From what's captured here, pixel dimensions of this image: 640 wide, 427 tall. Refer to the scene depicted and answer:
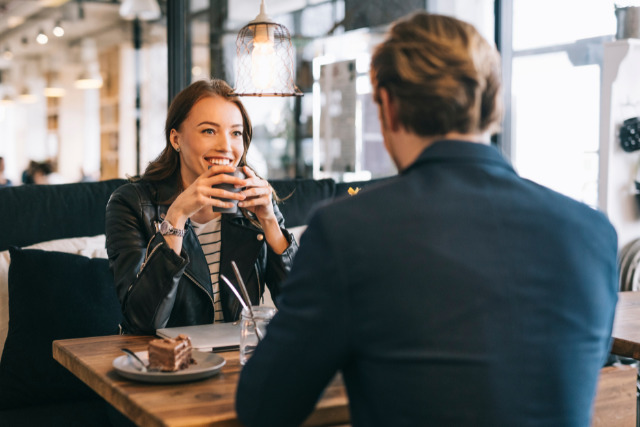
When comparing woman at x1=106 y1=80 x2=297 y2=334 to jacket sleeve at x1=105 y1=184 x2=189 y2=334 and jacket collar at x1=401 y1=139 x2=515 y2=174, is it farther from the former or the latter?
jacket collar at x1=401 y1=139 x2=515 y2=174

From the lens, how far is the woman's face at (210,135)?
6.60ft

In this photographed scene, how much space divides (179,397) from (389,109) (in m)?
0.56

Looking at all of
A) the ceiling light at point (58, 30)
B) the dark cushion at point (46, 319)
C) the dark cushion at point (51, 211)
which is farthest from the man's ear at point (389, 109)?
the ceiling light at point (58, 30)

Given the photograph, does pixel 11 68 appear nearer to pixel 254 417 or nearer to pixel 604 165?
pixel 604 165

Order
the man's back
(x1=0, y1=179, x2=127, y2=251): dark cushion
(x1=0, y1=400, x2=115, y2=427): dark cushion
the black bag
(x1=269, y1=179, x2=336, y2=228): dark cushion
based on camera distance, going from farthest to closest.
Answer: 1. the black bag
2. (x1=269, y1=179, x2=336, y2=228): dark cushion
3. (x1=0, y1=179, x2=127, y2=251): dark cushion
4. (x1=0, y1=400, x2=115, y2=427): dark cushion
5. the man's back

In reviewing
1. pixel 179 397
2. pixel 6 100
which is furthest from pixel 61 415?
pixel 6 100

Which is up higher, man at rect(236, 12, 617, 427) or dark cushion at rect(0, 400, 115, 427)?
man at rect(236, 12, 617, 427)

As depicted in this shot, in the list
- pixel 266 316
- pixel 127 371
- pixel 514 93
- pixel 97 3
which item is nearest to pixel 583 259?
pixel 266 316

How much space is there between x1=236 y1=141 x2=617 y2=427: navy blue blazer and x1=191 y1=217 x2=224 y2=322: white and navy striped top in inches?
42.2

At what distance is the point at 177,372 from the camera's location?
49.0 inches

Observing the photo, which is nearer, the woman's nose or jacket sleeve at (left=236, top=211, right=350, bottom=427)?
jacket sleeve at (left=236, top=211, right=350, bottom=427)

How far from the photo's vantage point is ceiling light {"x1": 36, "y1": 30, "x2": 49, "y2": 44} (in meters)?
4.58

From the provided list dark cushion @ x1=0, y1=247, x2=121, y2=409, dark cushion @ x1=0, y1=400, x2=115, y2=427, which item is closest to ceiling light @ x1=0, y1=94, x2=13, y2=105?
dark cushion @ x1=0, y1=247, x2=121, y2=409

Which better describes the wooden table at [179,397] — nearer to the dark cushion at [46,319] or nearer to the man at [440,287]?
the man at [440,287]
